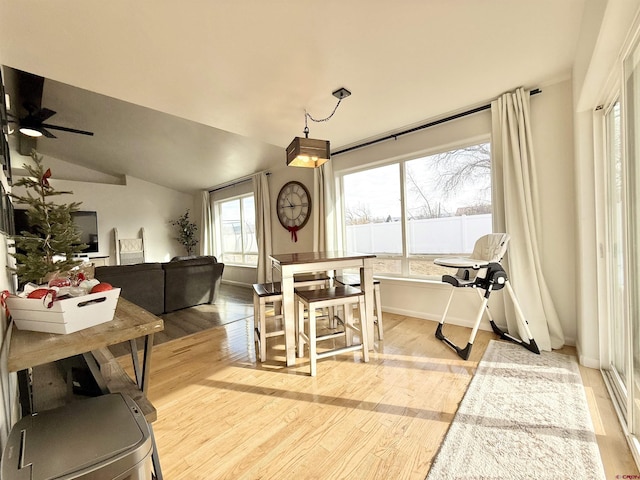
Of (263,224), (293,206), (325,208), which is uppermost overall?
(293,206)

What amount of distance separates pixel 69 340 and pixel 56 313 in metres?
0.11

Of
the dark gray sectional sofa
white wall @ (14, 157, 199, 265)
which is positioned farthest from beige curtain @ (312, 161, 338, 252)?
white wall @ (14, 157, 199, 265)

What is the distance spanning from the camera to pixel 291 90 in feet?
7.75

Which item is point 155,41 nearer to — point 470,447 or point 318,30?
point 318,30

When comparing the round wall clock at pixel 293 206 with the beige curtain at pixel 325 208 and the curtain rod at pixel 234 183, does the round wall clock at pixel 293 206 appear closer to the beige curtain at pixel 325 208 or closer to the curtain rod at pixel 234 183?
the beige curtain at pixel 325 208

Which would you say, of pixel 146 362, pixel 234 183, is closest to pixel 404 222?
pixel 146 362

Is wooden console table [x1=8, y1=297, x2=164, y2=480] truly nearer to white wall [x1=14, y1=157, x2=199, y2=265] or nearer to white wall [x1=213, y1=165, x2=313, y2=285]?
white wall [x1=213, y1=165, x2=313, y2=285]

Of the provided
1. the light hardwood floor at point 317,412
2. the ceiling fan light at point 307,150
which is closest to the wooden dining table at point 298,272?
the light hardwood floor at point 317,412

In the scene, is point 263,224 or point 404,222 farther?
point 263,224

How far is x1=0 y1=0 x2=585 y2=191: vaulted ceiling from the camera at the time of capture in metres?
1.54

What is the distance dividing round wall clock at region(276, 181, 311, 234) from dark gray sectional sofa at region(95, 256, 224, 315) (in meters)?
1.40

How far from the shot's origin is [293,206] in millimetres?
4797

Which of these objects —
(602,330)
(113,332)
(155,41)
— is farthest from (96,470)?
(602,330)

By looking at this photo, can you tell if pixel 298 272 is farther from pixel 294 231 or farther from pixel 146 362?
pixel 294 231
